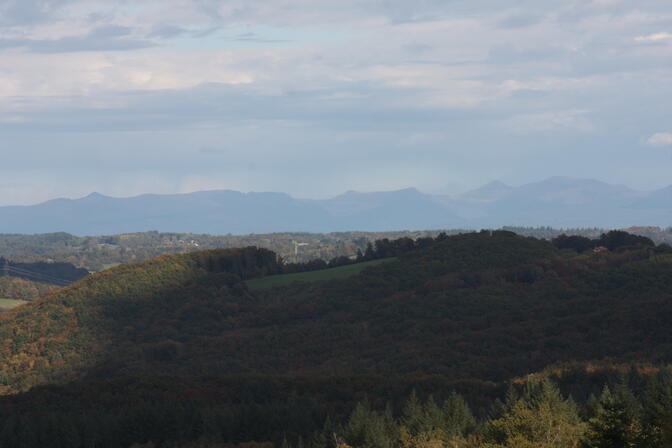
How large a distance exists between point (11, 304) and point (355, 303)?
83.7m

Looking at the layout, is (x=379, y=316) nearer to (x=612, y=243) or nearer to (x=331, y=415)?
(x=612, y=243)

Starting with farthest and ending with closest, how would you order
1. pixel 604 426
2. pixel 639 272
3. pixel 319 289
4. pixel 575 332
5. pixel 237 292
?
pixel 237 292, pixel 319 289, pixel 639 272, pixel 575 332, pixel 604 426

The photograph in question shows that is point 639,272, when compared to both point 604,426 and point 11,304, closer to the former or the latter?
point 604,426

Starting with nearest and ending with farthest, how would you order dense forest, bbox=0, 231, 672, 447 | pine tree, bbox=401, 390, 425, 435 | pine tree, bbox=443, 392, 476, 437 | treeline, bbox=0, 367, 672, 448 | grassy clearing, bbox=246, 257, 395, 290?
treeline, bbox=0, 367, 672, 448 → pine tree, bbox=443, 392, 476, 437 → pine tree, bbox=401, 390, 425, 435 → dense forest, bbox=0, 231, 672, 447 → grassy clearing, bbox=246, 257, 395, 290

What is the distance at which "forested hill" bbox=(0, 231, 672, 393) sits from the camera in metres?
98.6

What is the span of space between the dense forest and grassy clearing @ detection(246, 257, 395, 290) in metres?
2.37

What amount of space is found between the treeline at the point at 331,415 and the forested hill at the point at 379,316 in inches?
688

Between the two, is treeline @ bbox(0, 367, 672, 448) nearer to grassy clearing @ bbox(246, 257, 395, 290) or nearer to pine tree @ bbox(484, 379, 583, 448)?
pine tree @ bbox(484, 379, 583, 448)

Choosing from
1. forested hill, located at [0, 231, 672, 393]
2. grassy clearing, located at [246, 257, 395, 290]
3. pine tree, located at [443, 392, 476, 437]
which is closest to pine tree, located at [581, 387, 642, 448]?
pine tree, located at [443, 392, 476, 437]

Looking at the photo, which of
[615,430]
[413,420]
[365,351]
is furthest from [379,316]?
[615,430]

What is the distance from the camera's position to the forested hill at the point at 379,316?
98.6 meters

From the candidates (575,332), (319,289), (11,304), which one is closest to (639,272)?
(575,332)

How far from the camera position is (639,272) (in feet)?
389

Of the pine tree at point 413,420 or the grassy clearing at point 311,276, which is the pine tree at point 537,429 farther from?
the grassy clearing at point 311,276
